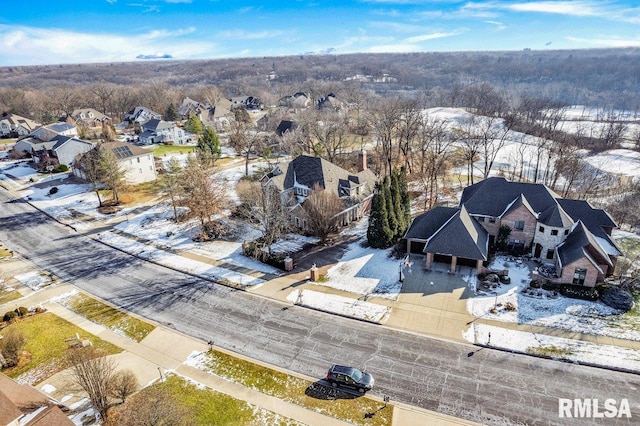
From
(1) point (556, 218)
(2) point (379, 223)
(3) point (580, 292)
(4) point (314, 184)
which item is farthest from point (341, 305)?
(1) point (556, 218)

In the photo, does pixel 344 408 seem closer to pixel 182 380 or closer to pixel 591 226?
pixel 182 380

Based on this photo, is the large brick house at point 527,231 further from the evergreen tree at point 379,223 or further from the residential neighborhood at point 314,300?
the evergreen tree at point 379,223

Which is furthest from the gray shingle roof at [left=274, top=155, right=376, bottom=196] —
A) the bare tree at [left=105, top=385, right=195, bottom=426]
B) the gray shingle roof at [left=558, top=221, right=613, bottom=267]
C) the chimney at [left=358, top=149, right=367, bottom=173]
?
the bare tree at [left=105, top=385, right=195, bottom=426]

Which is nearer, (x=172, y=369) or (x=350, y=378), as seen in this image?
(x=350, y=378)

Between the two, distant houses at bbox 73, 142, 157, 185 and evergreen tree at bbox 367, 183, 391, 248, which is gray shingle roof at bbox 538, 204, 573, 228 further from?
distant houses at bbox 73, 142, 157, 185

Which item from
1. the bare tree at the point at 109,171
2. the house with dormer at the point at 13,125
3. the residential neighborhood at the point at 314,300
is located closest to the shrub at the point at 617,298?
the residential neighborhood at the point at 314,300

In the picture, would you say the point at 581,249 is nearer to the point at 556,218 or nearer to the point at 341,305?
the point at 556,218
